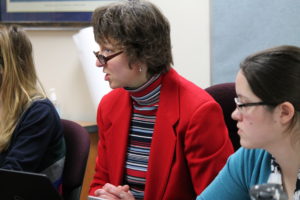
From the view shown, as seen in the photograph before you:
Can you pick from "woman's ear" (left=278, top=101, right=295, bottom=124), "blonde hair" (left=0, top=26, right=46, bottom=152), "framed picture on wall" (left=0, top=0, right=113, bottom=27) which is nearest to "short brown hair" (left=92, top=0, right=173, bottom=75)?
"blonde hair" (left=0, top=26, right=46, bottom=152)

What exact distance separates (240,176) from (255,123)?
208 millimetres

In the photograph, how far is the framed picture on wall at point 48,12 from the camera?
260cm

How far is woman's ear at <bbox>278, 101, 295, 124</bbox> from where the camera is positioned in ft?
3.58

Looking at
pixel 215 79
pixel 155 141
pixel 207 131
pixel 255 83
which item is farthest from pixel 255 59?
pixel 215 79

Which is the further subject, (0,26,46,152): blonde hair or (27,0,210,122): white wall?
(27,0,210,122): white wall

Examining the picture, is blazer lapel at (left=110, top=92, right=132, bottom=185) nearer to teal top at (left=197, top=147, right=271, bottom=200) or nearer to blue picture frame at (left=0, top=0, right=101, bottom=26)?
teal top at (left=197, top=147, right=271, bottom=200)

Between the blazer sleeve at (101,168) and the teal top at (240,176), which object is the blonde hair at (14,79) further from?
the teal top at (240,176)

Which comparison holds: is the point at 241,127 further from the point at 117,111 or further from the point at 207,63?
the point at 207,63

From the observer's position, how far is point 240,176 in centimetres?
127

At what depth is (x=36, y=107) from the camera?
69.5 inches

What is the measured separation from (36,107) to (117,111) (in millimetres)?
341

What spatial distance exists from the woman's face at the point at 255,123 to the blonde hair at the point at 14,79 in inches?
37.4

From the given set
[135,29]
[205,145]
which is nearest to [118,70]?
[135,29]

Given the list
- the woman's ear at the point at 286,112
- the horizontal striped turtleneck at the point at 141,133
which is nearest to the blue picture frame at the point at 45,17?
the horizontal striped turtleneck at the point at 141,133
